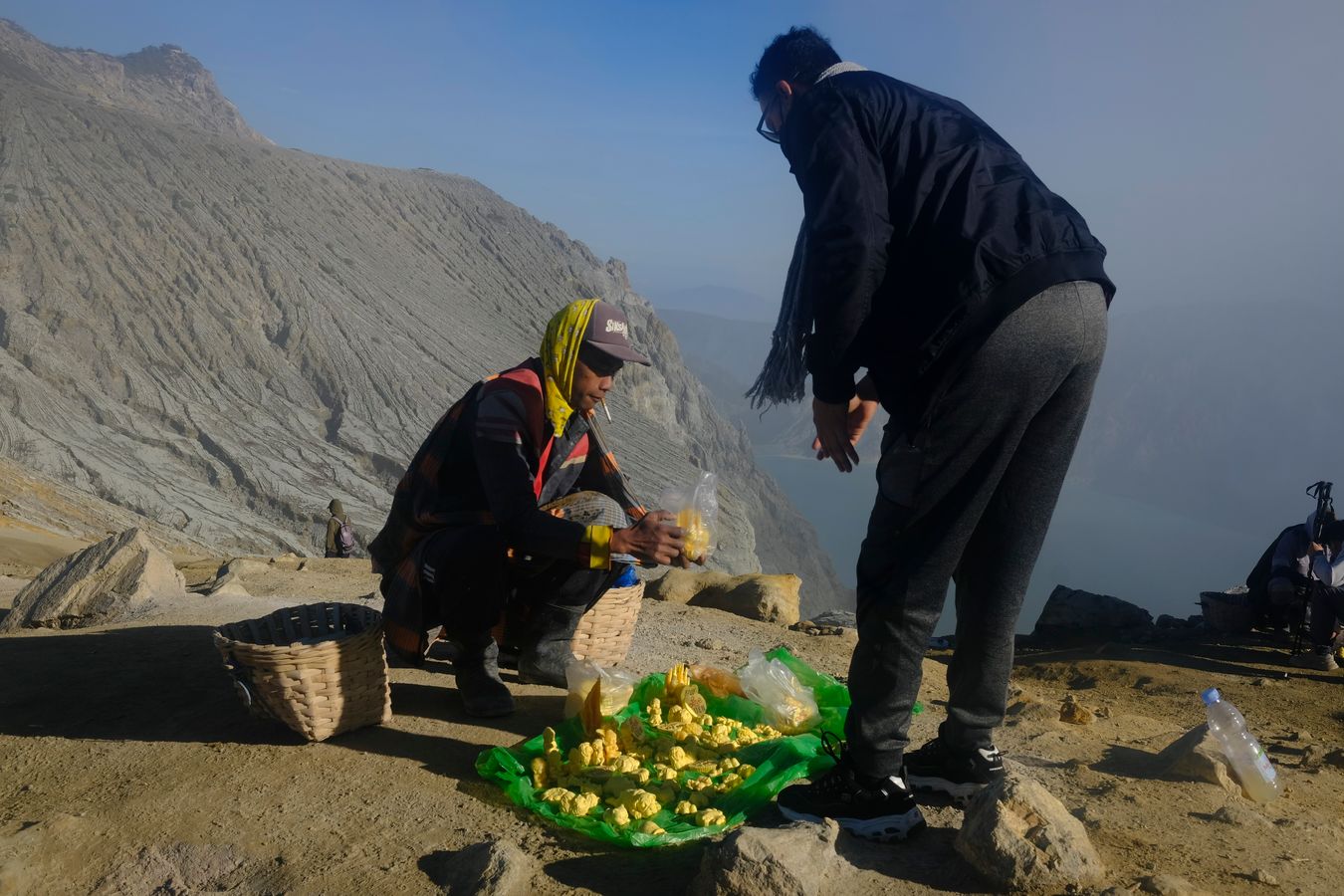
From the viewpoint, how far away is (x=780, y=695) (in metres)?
3.38

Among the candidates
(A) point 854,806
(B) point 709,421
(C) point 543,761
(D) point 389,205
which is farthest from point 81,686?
(B) point 709,421

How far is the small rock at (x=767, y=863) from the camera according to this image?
2.08m

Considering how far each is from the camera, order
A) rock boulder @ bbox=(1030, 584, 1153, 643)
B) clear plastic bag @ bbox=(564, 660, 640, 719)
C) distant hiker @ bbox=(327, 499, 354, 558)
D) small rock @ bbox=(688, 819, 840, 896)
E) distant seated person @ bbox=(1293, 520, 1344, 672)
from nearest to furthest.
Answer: small rock @ bbox=(688, 819, 840, 896), clear plastic bag @ bbox=(564, 660, 640, 719), distant seated person @ bbox=(1293, 520, 1344, 672), rock boulder @ bbox=(1030, 584, 1153, 643), distant hiker @ bbox=(327, 499, 354, 558)

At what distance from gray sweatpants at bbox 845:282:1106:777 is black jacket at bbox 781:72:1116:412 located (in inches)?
3.2

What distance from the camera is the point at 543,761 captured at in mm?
2836

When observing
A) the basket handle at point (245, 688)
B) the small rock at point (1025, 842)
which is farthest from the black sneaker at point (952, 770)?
the basket handle at point (245, 688)

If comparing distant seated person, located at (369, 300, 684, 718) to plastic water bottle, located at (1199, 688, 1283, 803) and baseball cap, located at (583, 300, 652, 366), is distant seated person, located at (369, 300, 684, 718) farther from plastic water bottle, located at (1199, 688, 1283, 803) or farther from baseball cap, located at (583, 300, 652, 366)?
plastic water bottle, located at (1199, 688, 1283, 803)

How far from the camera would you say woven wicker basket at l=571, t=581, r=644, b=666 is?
12.8 ft

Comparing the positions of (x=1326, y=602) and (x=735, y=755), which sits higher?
(x=1326, y=602)

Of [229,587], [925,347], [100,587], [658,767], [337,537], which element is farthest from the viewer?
[337,537]

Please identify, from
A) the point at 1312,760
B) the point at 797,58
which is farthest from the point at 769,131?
the point at 1312,760

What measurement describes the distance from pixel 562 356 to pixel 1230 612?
675 centimetres

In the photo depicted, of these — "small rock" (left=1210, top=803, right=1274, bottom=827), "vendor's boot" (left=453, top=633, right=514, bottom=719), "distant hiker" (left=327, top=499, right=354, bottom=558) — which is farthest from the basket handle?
"distant hiker" (left=327, top=499, right=354, bottom=558)

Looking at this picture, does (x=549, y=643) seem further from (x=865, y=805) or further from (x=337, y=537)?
(x=337, y=537)
